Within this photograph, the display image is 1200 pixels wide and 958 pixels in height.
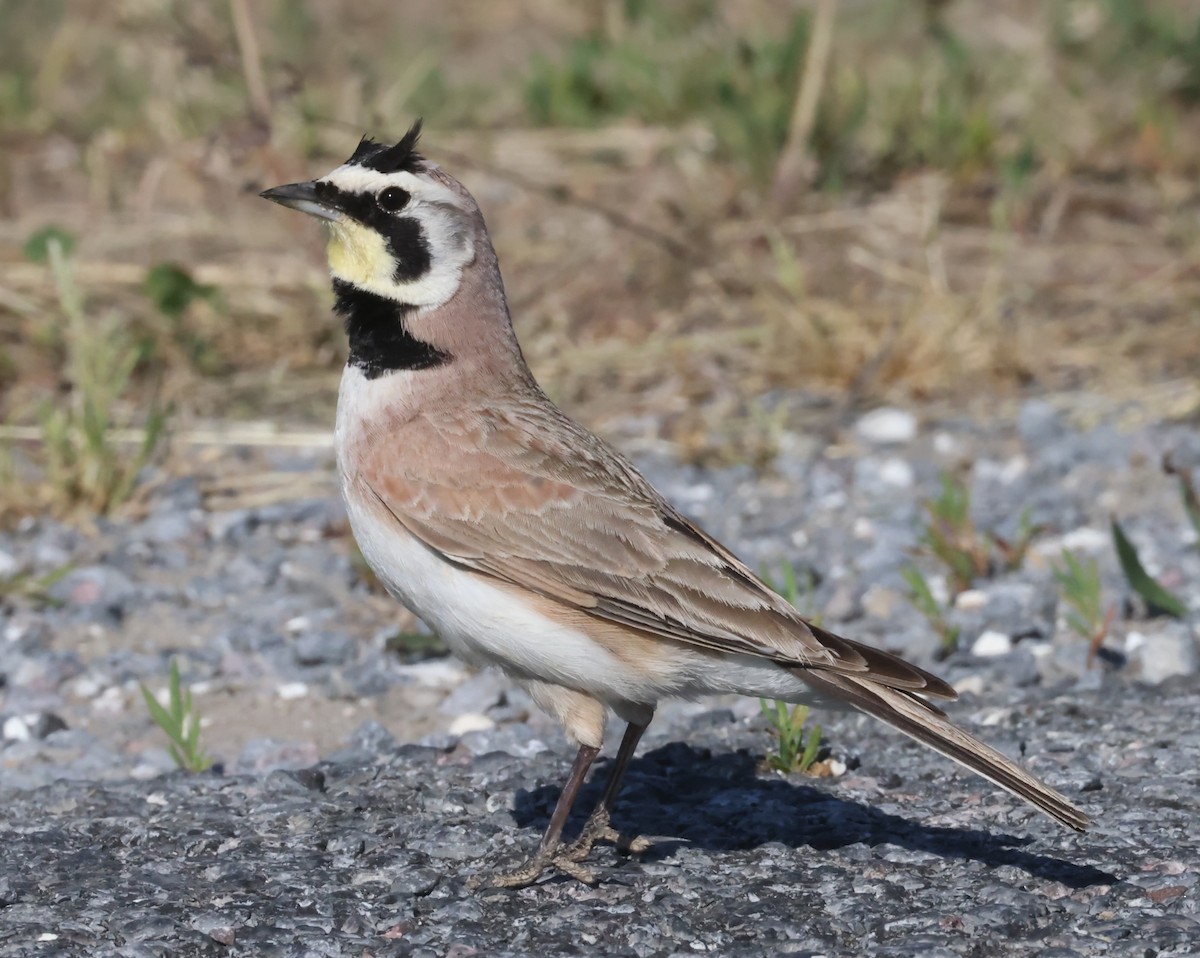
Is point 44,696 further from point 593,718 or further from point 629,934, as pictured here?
point 629,934

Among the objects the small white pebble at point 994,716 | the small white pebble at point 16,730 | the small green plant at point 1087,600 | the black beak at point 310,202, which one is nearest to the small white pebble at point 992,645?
the small green plant at point 1087,600

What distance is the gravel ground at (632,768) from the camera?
12.0 feet

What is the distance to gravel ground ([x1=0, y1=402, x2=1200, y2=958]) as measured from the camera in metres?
3.66

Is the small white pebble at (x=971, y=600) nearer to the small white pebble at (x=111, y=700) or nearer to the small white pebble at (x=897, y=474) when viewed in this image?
the small white pebble at (x=897, y=474)

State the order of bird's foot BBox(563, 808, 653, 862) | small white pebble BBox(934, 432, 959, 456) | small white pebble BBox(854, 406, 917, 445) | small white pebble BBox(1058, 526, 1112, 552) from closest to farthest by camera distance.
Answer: bird's foot BBox(563, 808, 653, 862)
small white pebble BBox(1058, 526, 1112, 552)
small white pebble BBox(934, 432, 959, 456)
small white pebble BBox(854, 406, 917, 445)

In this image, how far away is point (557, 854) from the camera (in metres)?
4.05

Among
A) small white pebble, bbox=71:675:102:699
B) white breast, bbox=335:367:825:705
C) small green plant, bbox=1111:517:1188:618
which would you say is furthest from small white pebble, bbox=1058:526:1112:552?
small white pebble, bbox=71:675:102:699

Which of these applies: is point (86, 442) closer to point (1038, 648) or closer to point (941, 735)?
point (1038, 648)

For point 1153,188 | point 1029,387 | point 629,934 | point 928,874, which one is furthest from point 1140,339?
point 629,934

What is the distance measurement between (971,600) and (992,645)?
1.35 feet

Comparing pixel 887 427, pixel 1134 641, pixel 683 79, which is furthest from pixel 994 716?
pixel 683 79

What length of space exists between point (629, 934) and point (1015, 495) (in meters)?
3.79

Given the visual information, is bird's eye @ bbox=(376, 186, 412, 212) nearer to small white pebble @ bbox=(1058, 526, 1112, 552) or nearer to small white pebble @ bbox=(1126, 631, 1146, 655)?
small white pebble @ bbox=(1126, 631, 1146, 655)

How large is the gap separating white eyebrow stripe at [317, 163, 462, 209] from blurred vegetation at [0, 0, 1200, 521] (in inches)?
109
